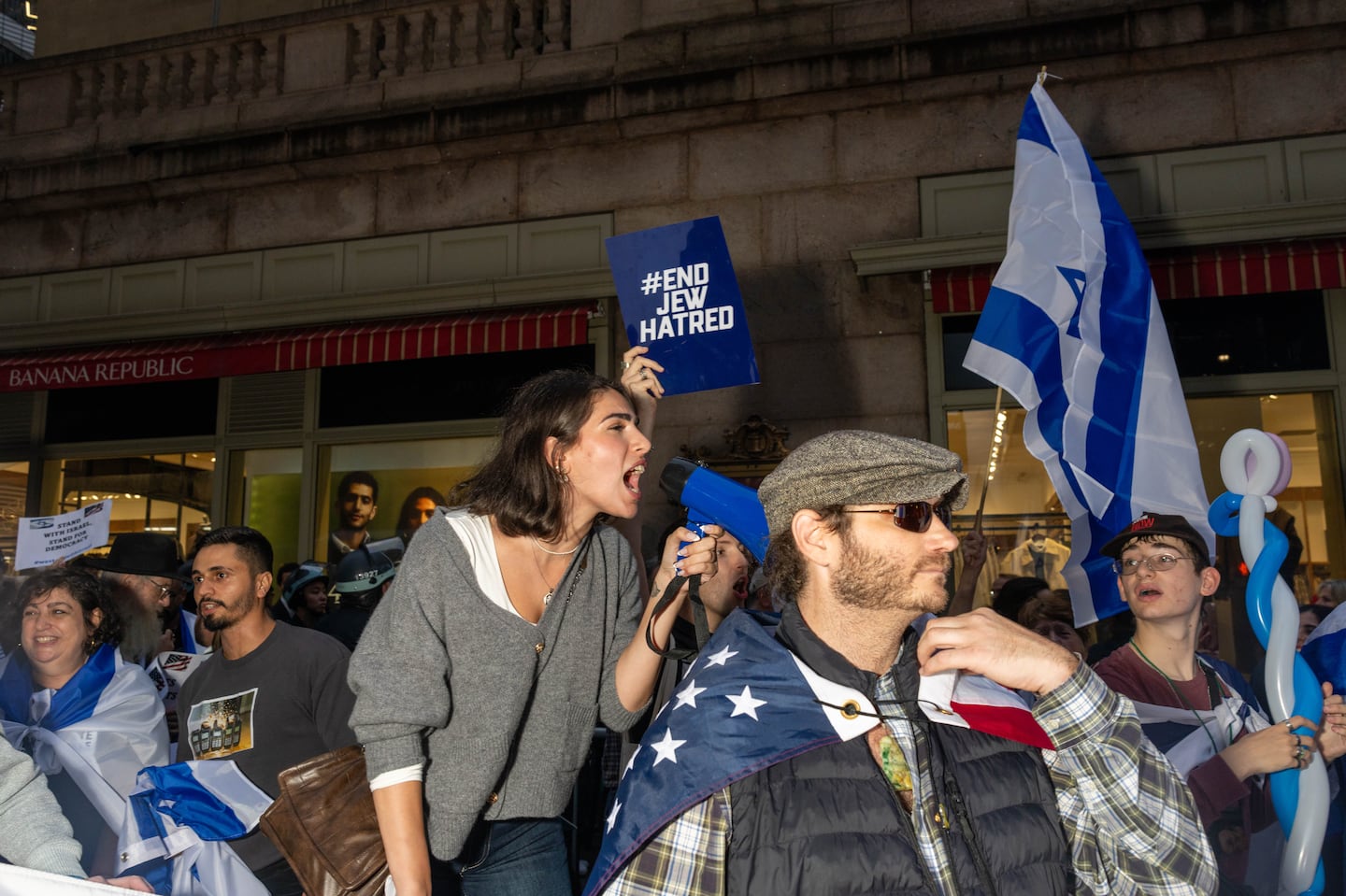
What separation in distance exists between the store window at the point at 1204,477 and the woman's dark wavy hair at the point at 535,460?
514 cm

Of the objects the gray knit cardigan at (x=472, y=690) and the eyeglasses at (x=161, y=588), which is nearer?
the gray knit cardigan at (x=472, y=690)

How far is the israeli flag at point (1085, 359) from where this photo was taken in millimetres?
4379

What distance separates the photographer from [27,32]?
20.7 m

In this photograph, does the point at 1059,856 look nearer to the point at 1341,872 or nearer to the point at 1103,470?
the point at 1341,872

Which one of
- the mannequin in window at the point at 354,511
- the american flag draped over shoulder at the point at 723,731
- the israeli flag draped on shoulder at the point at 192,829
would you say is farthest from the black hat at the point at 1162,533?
the mannequin in window at the point at 354,511

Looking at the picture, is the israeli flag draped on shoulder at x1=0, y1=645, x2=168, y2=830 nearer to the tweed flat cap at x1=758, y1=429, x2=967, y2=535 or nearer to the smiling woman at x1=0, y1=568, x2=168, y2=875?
the smiling woman at x1=0, y1=568, x2=168, y2=875

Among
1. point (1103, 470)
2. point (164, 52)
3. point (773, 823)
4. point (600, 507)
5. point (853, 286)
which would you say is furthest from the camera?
point (164, 52)

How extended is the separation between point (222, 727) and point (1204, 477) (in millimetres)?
6842

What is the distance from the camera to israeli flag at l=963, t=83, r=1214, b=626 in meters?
4.38

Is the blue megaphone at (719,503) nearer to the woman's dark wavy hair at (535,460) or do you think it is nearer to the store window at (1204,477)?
the woman's dark wavy hair at (535,460)

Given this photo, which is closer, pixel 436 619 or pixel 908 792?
pixel 908 792

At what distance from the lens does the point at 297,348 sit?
931 centimetres

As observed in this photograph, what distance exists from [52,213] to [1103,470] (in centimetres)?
1029

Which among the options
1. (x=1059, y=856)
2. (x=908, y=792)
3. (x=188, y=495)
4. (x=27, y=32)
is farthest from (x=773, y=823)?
(x=27, y=32)
